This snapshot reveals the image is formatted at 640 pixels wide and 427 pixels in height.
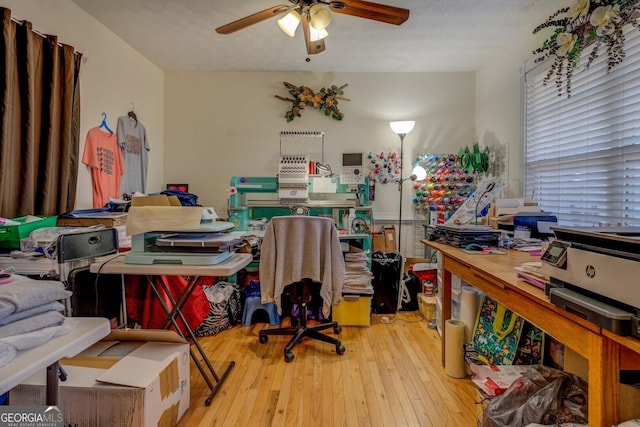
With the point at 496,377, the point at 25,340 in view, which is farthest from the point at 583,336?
the point at 25,340

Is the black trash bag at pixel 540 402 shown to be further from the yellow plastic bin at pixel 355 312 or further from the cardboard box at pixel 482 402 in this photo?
the yellow plastic bin at pixel 355 312

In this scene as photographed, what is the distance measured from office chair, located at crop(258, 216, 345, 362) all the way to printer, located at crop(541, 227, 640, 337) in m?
1.43

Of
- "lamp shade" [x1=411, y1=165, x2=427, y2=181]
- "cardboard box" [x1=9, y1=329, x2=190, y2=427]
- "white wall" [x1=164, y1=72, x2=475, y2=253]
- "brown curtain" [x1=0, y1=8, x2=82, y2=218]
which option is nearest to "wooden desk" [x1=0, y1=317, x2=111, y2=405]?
"cardboard box" [x1=9, y1=329, x2=190, y2=427]

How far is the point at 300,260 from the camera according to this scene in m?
2.27

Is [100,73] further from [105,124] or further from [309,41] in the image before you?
[309,41]

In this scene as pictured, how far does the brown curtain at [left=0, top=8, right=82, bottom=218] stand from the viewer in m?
1.95

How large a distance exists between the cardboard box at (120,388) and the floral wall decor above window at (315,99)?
282cm

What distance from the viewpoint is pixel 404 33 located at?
9.34ft

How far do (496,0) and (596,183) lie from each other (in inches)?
58.1

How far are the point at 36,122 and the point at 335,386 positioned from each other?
259 centimetres

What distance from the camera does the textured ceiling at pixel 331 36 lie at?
2461mm

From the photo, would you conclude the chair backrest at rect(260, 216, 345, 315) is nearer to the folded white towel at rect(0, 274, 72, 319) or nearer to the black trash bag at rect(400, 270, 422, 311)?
the black trash bag at rect(400, 270, 422, 311)

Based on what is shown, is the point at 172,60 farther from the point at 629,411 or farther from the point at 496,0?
the point at 629,411

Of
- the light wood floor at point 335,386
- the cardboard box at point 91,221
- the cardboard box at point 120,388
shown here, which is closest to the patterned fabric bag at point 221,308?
the light wood floor at point 335,386
